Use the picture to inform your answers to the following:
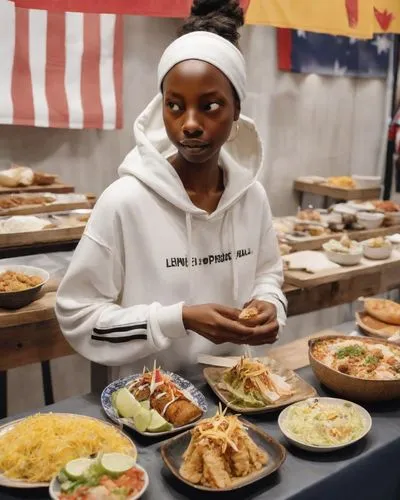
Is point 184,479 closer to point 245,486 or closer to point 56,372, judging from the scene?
point 245,486

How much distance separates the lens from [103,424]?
1.55 metres

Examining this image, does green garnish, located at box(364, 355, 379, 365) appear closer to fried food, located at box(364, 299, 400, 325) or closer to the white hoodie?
the white hoodie

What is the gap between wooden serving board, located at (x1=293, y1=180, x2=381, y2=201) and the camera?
566 cm

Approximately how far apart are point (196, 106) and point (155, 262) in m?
0.50

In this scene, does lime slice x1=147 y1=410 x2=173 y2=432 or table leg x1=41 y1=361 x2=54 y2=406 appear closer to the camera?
lime slice x1=147 y1=410 x2=173 y2=432

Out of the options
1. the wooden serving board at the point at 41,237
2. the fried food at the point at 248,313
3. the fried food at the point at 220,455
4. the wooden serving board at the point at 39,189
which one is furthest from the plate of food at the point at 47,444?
the wooden serving board at the point at 39,189

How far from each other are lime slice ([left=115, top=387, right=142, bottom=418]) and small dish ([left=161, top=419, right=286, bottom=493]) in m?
0.16

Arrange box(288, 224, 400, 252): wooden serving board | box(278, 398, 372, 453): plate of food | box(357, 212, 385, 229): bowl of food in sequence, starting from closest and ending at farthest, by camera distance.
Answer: box(278, 398, 372, 453): plate of food < box(288, 224, 400, 252): wooden serving board < box(357, 212, 385, 229): bowl of food

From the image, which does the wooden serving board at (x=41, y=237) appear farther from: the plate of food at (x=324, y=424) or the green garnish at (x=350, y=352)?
the plate of food at (x=324, y=424)

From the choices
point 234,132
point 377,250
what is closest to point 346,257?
point 377,250

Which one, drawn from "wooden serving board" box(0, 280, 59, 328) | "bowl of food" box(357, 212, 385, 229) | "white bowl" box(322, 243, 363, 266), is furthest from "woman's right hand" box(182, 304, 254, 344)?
"bowl of food" box(357, 212, 385, 229)

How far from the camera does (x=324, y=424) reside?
1623mm

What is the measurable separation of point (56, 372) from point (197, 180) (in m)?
2.59

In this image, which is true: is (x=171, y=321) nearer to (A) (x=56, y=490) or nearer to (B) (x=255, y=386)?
(B) (x=255, y=386)
